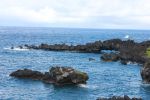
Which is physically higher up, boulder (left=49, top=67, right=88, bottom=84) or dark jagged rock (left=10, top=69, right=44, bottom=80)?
boulder (left=49, top=67, right=88, bottom=84)

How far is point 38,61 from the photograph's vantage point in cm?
14062

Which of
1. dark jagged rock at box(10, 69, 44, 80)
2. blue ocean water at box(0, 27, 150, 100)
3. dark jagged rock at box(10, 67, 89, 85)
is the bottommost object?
blue ocean water at box(0, 27, 150, 100)

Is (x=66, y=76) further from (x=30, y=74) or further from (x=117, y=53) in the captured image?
(x=117, y=53)

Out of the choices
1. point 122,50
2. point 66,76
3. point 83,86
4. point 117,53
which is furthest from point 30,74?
point 117,53

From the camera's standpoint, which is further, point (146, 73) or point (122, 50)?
point (122, 50)

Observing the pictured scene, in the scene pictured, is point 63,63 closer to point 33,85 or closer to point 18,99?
point 33,85

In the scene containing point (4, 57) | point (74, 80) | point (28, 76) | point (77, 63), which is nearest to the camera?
point (74, 80)

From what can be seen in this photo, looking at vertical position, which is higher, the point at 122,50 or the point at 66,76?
the point at 66,76

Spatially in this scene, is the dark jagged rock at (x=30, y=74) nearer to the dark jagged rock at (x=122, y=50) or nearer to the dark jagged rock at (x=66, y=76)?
the dark jagged rock at (x=66, y=76)

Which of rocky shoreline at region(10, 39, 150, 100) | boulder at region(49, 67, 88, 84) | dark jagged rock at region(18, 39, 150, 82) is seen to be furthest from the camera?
dark jagged rock at region(18, 39, 150, 82)

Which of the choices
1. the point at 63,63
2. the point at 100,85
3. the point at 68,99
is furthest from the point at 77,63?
the point at 68,99

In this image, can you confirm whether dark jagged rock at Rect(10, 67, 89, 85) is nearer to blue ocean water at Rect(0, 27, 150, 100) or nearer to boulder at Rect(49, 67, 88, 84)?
boulder at Rect(49, 67, 88, 84)

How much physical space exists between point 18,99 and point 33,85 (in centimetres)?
1340

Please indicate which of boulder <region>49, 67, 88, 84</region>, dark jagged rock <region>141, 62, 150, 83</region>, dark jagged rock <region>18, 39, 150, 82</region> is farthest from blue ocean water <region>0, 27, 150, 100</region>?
dark jagged rock <region>18, 39, 150, 82</region>
